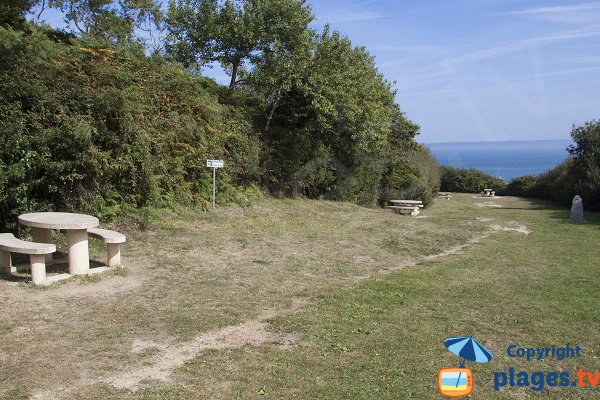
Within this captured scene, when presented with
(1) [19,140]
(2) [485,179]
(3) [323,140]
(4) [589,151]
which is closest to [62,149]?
(1) [19,140]

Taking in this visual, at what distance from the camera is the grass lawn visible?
A: 160 inches

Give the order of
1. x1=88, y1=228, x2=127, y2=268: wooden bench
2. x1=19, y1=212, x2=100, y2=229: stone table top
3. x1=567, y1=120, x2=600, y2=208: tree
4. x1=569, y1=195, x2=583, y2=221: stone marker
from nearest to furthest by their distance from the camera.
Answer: x1=19, y1=212, x2=100, y2=229: stone table top → x1=88, y1=228, x2=127, y2=268: wooden bench → x1=569, y1=195, x2=583, y2=221: stone marker → x1=567, y1=120, x2=600, y2=208: tree

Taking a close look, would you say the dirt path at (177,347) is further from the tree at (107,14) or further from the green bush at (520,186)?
the green bush at (520,186)

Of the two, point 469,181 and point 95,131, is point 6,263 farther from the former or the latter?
point 469,181

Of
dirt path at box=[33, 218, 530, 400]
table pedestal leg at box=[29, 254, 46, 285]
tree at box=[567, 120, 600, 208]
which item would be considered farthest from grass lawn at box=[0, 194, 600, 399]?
tree at box=[567, 120, 600, 208]

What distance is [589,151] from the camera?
1030 inches

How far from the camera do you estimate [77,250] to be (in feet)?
22.8

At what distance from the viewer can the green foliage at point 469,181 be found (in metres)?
43.5

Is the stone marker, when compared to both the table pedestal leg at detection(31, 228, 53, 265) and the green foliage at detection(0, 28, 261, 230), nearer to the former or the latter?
the green foliage at detection(0, 28, 261, 230)

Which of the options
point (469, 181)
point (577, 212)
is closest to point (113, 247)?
point (577, 212)

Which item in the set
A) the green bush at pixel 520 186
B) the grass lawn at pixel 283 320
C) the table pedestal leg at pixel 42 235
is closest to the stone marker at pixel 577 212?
the grass lawn at pixel 283 320

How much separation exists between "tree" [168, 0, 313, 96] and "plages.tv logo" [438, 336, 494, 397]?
12.5 meters

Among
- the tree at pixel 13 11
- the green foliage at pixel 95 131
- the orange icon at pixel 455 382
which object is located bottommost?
the orange icon at pixel 455 382

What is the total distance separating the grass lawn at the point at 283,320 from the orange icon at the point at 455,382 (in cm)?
8
